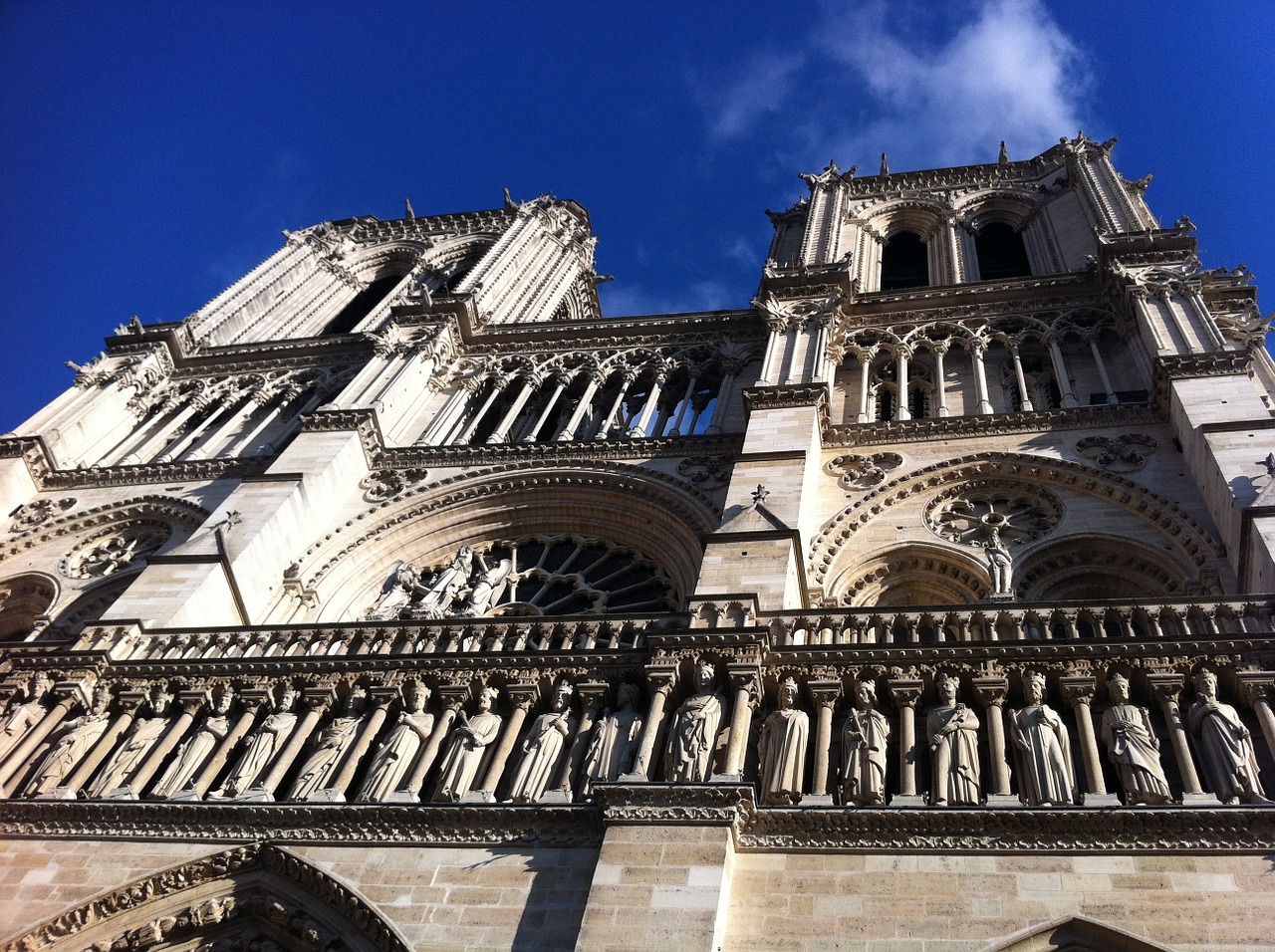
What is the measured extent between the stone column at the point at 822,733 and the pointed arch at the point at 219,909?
3.60 metres

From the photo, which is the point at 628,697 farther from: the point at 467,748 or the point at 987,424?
the point at 987,424

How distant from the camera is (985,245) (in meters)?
26.9

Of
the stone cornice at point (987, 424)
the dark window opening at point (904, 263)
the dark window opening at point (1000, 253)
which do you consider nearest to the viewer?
Answer: the stone cornice at point (987, 424)

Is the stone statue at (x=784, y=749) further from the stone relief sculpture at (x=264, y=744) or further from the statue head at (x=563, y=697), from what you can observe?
the stone relief sculpture at (x=264, y=744)

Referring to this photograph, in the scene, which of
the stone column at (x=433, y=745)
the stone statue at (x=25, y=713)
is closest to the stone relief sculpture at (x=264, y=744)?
the stone column at (x=433, y=745)

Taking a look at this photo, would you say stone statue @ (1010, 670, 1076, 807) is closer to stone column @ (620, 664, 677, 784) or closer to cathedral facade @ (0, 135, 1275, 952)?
cathedral facade @ (0, 135, 1275, 952)

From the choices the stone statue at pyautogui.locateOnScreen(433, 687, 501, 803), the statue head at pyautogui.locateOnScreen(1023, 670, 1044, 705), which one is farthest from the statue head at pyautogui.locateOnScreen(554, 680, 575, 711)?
the statue head at pyautogui.locateOnScreen(1023, 670, 1044, 705)

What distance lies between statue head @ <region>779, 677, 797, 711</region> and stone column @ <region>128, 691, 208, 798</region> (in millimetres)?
5818

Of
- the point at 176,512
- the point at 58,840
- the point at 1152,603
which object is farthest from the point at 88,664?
the point at 1152,603

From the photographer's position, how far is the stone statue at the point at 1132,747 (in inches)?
357

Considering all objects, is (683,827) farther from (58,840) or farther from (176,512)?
(176,512)

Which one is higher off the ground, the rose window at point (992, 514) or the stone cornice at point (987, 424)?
the stone cornice at point (987, 424)

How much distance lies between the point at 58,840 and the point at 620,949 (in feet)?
18.3

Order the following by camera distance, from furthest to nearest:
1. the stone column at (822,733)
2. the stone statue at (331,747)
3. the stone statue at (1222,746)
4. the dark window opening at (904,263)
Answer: the dark window opening at (904,263) → the stone statue at (331,747) → the stone column at (822,733) → the stone statue at (1222,746)
